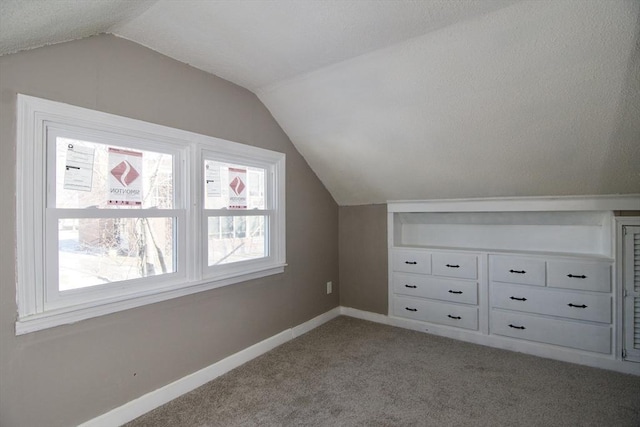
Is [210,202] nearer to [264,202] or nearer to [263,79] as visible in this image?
[264,202]

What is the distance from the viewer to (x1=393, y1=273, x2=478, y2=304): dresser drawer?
3.09 metres

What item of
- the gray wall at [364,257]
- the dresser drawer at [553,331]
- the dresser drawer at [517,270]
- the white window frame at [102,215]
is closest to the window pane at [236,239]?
the white window frame at [102,215]

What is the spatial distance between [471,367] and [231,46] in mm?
2905

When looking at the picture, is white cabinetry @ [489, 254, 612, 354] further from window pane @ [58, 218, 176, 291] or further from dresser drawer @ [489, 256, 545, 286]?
window pane @ [58, 218, 176, 291]

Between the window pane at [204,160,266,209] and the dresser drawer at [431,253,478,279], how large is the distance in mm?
1823

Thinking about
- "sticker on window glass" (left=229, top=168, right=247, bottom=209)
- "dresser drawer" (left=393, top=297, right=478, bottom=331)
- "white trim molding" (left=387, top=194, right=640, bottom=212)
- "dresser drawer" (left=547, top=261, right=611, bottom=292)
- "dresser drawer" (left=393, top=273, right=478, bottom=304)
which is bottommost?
"dresser drawer" (left=393, top=297, right=478, bottom=331)

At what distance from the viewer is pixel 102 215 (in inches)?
71.8

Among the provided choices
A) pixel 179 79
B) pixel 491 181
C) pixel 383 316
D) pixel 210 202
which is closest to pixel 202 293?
pixel 210 202

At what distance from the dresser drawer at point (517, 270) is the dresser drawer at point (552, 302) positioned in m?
0.06

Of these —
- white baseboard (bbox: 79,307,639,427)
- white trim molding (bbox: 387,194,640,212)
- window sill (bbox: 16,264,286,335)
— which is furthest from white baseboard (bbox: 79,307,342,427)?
white trim molding (bbox: 387,194,640,212)

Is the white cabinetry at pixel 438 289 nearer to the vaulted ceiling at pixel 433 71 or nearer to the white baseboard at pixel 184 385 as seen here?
the vaulted ceiling at pixel 433 71

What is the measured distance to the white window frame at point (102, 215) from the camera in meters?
1.54

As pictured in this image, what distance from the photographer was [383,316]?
3607 mm

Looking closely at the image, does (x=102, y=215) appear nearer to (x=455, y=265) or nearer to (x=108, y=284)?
(x=108, y=284)
